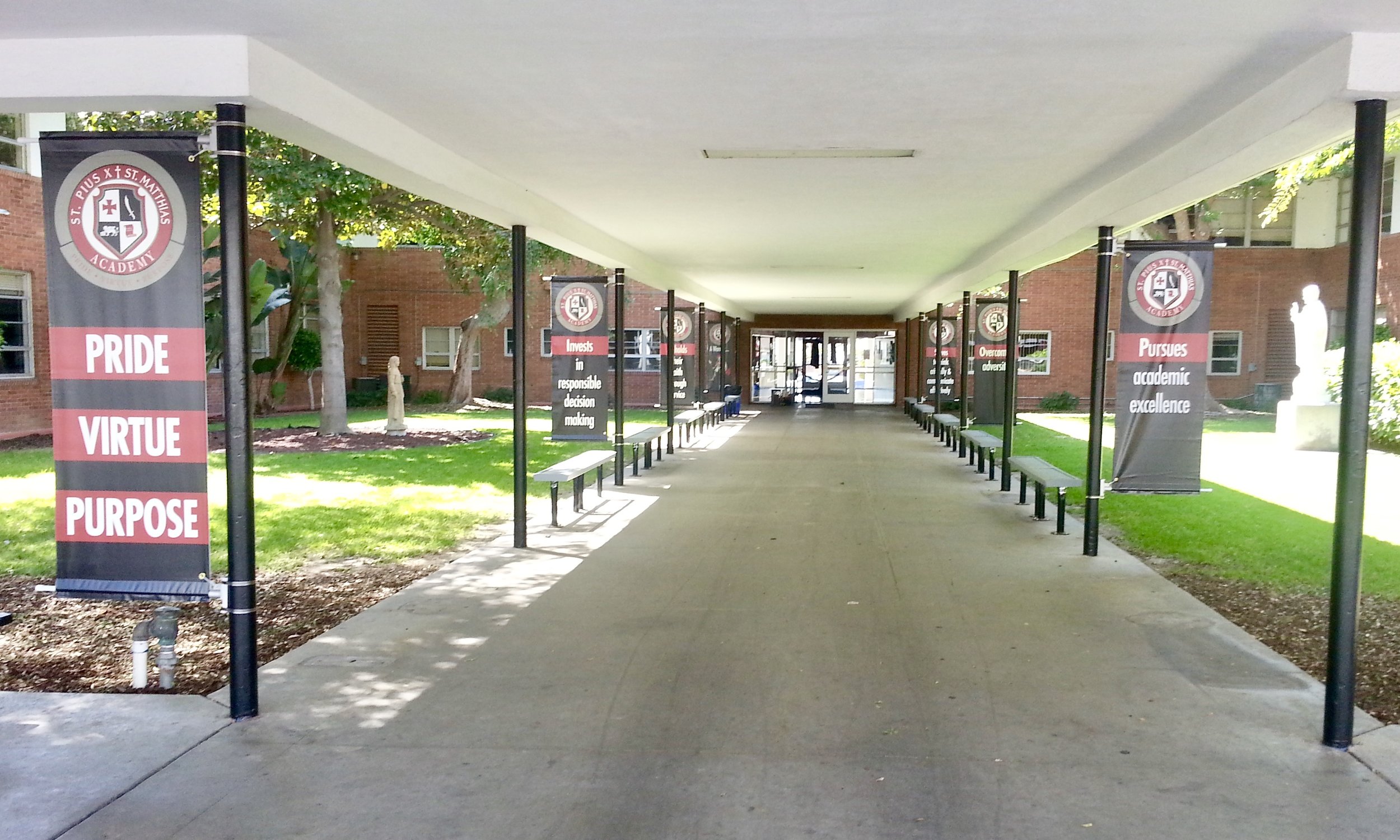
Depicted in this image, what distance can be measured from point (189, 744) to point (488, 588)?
10.00 ft

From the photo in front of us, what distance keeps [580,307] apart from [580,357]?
52 cm

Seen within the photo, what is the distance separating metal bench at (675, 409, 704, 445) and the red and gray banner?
4.97 m

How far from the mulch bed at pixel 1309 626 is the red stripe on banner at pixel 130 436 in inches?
205

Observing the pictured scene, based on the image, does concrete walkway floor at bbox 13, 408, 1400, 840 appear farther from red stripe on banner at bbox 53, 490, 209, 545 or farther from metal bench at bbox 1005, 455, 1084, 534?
metal bench at bbox 1005, 455, 1084, 534

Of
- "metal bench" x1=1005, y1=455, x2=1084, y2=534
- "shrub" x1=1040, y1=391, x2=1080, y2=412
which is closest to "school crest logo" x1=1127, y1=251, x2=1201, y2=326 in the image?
"metal bench" x1=1005, y1=455, x2=1084, y2=534

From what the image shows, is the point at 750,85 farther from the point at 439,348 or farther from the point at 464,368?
the point at 439,348

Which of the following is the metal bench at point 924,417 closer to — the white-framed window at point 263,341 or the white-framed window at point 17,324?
the white-framed window at point 17,324

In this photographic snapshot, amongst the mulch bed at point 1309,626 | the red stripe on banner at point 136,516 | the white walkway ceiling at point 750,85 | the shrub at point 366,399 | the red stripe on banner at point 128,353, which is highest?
the white walkway ceiling at point 750,85

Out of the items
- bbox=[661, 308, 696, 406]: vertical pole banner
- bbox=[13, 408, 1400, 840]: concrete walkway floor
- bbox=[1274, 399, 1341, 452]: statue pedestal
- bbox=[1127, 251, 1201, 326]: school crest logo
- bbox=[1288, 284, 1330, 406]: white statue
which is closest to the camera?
bbox=[13, 408, 1400, 840]: concrete walkway floor

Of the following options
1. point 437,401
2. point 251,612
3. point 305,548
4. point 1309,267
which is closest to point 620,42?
point 251,612

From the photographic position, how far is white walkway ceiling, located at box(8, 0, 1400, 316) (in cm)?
425

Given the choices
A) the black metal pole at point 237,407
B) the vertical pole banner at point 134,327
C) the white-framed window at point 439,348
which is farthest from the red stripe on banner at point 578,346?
the white-framed window at point 439,348

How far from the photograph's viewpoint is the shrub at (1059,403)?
97.8 feet

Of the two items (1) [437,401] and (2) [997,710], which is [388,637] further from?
(1) [437,401]
